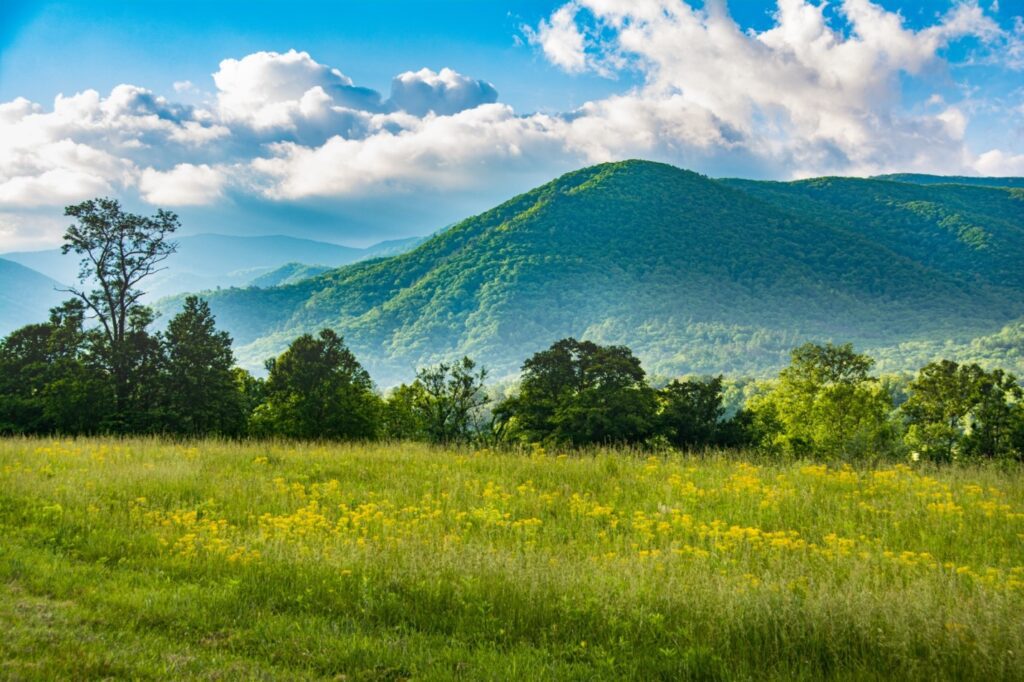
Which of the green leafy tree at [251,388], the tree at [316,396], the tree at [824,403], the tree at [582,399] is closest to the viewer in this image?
the tree at [316,396]

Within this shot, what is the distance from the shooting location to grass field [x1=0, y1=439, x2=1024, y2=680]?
5086mm

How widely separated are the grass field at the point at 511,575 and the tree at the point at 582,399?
1841 cm

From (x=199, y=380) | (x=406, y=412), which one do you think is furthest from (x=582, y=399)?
(x=199, y=380)

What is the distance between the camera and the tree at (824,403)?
157ft

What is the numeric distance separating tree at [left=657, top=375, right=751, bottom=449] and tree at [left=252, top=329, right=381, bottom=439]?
16.0m

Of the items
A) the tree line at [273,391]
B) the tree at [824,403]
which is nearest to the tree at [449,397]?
the tree line at [273,391]

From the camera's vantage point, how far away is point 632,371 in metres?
33.1

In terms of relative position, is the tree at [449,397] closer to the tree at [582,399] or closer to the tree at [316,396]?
the tree at [582,399]

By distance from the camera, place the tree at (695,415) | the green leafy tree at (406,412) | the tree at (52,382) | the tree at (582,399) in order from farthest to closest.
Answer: the green leafy tree at (406,412), the tree at (695,415), the tree at (582,399), the tree at (52,382)

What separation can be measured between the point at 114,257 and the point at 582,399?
22939 mm

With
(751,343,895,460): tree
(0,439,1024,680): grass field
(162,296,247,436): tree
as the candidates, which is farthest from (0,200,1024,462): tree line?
(0,439,1024,680): grass field

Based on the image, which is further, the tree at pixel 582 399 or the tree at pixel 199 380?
the tree at pixel 582 399

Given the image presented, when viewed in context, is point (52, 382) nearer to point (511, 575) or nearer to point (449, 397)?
point (449, 397)

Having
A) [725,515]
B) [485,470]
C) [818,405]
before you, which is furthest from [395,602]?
[818,405]
